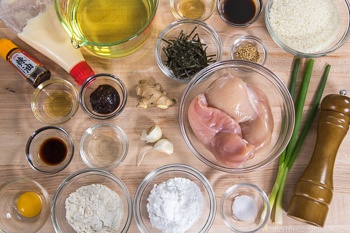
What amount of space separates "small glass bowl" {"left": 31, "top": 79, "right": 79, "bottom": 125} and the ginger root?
32 cm

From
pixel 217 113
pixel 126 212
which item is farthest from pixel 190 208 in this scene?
pixel 217 113

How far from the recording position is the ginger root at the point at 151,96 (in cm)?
211

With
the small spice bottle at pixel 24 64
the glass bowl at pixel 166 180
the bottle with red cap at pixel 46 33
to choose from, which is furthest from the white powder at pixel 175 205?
the small spice bottle at pixel 24 64

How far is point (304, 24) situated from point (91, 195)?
4.22 feet

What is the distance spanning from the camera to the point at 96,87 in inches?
87.4

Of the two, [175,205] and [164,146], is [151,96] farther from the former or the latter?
[175,205]

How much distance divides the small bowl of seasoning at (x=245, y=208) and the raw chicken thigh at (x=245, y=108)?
0.27 meters

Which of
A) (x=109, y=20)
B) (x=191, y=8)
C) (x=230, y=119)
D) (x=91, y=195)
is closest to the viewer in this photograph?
(x=230, y=119)

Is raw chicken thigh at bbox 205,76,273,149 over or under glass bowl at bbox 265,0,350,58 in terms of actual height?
under

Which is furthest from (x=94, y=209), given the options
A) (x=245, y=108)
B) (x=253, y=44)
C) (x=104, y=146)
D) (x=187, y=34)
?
→ (x=253, y=44)

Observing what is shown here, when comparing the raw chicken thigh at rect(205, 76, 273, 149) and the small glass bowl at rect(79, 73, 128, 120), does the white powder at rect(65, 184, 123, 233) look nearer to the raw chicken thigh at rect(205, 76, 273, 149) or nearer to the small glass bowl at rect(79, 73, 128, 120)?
the small glass bowl at rect(79, 73, 128, 120)

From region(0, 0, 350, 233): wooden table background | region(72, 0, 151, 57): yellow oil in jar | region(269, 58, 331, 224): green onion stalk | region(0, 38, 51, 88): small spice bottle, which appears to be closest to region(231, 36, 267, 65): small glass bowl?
region(0, 0, 350, 233): wooden table background

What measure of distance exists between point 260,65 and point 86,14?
0.86m

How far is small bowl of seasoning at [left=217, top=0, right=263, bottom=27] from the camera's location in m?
2.24
